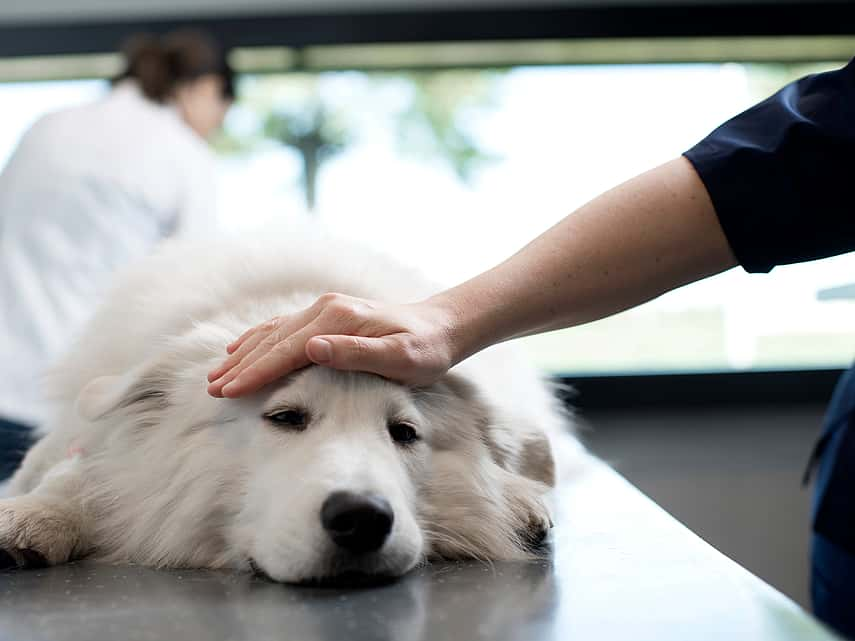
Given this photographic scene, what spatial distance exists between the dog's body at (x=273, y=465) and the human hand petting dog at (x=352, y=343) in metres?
0.06

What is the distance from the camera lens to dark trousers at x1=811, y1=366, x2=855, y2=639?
3.68ft

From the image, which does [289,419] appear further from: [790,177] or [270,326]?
[790,177]

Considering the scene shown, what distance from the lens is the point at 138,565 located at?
1.21m

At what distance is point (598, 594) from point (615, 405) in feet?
9.91

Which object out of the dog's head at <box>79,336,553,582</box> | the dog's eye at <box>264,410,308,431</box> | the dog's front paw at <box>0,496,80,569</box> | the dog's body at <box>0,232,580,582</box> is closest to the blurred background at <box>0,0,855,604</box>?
the dog's body at <box>0,232,580,582</box>

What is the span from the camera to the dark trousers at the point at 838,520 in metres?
1.12

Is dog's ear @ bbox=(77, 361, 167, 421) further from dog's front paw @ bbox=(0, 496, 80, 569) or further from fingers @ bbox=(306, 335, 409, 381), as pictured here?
fingers @ bbox=(306, 335, 409, 381)

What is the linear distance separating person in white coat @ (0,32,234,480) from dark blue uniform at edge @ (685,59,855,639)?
151 cm

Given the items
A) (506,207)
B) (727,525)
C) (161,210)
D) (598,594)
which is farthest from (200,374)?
(727,525)

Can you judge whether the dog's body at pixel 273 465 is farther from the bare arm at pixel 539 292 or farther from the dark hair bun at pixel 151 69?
the dark hair bun at pixel 151 69

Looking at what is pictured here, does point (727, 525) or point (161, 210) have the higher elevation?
point (161, 210)

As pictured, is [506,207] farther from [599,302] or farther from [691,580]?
[691,580]

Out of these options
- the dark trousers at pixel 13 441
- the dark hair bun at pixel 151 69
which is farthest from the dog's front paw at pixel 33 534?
the dark hair bun at pixel 151 69

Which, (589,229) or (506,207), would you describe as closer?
(589,229)
